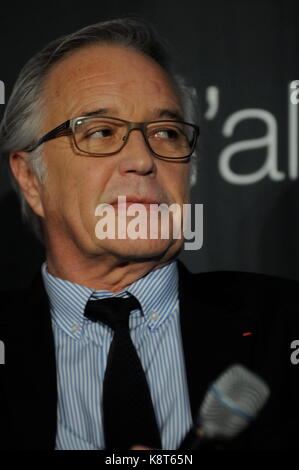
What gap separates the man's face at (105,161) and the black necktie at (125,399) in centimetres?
17

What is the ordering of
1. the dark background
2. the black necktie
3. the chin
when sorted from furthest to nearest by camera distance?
the dark background, the chin, the black necktie

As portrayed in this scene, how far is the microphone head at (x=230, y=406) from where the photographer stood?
0.70 m

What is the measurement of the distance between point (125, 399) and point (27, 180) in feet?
1.82

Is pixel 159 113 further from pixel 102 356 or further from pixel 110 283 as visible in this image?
pixel 102 356

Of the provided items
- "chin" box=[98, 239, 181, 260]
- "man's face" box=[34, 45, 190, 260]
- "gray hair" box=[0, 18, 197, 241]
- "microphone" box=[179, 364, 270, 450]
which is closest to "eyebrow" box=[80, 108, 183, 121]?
"man's face" box=[34, 45, 190, 260]

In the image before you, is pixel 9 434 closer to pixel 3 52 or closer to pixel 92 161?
pixel 92 161

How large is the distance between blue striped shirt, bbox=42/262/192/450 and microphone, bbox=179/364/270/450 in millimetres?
344

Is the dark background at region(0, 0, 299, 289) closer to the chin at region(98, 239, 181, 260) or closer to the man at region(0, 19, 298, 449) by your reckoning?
the man at region(0, 19, 298, 449)

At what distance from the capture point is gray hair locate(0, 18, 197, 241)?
49.9 inches

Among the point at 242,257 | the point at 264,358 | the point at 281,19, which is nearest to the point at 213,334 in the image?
the point at 264,358

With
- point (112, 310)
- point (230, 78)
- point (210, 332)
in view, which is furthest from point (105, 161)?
point (230, 78)

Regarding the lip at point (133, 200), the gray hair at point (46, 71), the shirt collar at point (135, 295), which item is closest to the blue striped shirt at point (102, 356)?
the shirt collar at point (135, 295)

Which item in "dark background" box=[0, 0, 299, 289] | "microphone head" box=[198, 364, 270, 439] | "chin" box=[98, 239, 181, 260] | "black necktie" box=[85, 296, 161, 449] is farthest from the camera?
"dark background" box=[0, 0, 299, 289]

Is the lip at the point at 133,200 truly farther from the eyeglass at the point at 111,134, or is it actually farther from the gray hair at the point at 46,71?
the gray hair at the point at 46,71
